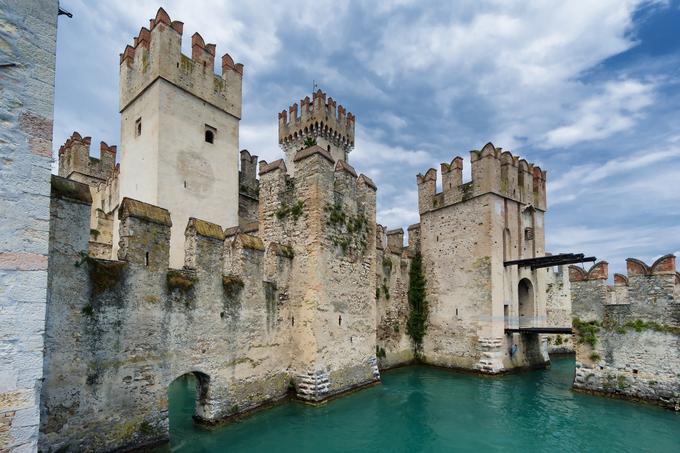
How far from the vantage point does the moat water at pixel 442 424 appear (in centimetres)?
927

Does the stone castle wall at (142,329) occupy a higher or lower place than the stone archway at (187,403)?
higher

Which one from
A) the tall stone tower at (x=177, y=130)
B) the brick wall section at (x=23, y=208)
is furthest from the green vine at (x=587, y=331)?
the brick wall section at (x=23, y=208)

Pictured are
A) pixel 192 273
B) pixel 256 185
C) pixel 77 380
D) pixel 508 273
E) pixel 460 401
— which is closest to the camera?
pixel 77 380

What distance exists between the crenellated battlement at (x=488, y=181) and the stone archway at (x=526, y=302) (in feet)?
12.7

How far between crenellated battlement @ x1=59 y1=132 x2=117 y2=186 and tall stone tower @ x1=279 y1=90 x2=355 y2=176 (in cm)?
1145

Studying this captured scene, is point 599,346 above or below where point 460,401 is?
above

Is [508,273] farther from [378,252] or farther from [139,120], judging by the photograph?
[139,120]

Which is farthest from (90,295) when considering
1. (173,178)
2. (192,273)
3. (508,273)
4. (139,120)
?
(508,273)

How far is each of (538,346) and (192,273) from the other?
16648 mm

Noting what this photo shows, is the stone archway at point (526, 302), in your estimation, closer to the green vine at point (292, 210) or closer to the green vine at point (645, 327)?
the green vine at point (645, 327)

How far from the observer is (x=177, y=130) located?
1518 cm

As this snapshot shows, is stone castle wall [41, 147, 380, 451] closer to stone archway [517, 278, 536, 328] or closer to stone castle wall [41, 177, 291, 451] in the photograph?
stone castle wall [41, 177, 291, 451]

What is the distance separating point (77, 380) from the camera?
7082 millimetres

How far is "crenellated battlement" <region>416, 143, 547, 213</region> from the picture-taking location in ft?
59.0
